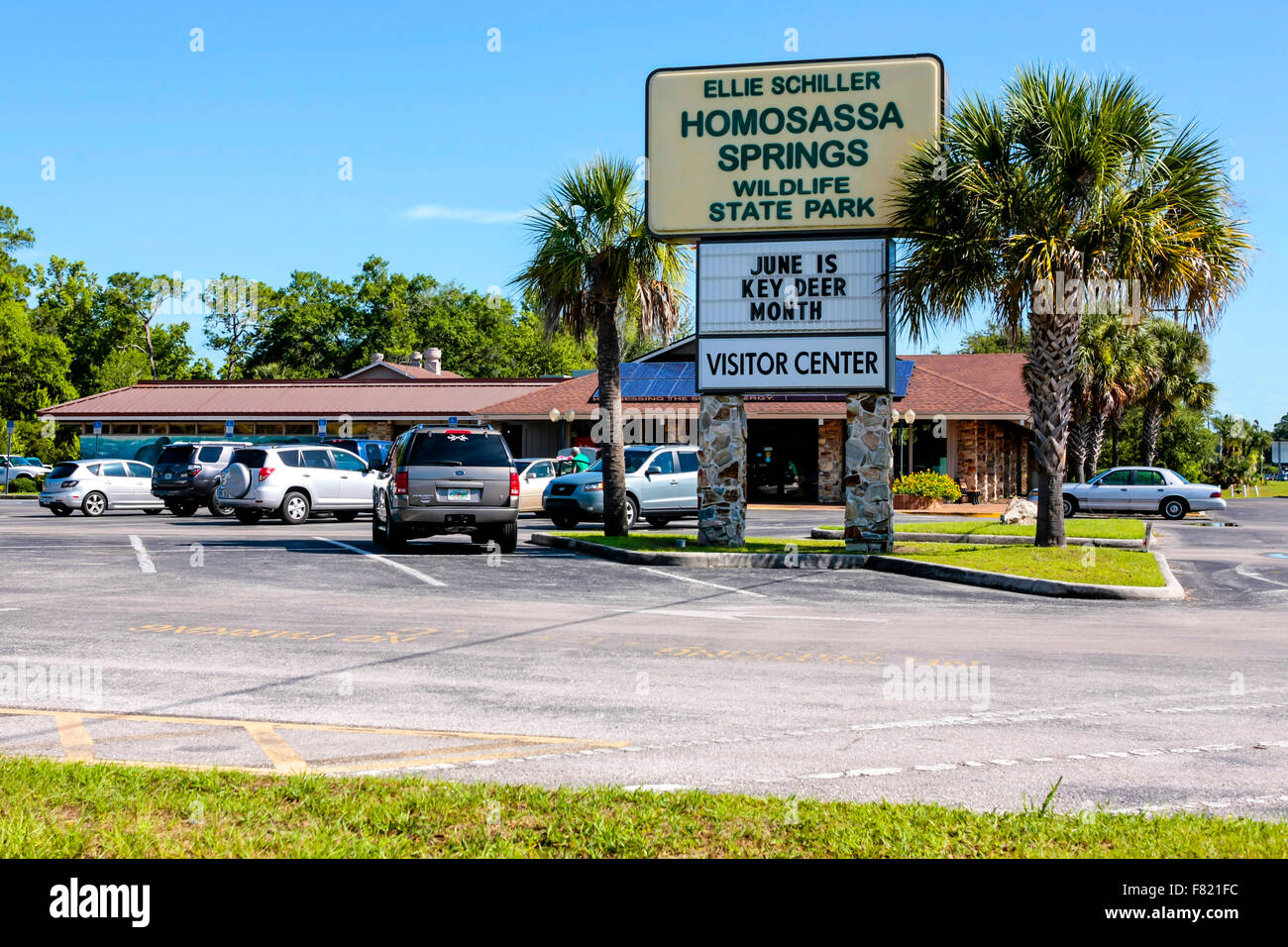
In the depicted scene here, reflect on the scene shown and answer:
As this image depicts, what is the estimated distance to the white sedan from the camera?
34.6 m

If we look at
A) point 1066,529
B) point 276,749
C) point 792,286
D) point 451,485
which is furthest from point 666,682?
point 1066,529

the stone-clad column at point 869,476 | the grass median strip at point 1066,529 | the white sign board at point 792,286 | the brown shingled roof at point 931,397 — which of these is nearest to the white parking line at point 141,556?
the white sign board at point 792,286

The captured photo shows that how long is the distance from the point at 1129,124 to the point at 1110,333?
24817 millimetres

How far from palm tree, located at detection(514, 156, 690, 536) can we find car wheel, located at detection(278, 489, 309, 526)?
7.72 m

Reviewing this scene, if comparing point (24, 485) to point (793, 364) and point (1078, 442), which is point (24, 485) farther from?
point (793, 364)

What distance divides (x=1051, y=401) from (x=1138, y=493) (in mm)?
17250

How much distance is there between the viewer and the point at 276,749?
20.8ft

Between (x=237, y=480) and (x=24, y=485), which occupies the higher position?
(x=237, y=480)

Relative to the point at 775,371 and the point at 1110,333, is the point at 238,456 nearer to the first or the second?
the point at 775,371

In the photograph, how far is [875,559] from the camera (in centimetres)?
1811

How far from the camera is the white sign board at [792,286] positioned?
19469mm

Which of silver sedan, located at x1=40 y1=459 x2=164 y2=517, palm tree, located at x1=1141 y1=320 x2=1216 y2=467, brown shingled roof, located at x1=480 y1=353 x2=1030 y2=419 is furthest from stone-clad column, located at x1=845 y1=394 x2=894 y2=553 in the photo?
palm tree, located at x1=1141 y1=320 x2=1216 y2=467

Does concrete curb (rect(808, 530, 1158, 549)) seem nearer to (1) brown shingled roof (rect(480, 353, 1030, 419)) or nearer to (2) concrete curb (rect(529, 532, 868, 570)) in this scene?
(2) concrete curb (rect(529, 532, 868, 570))
